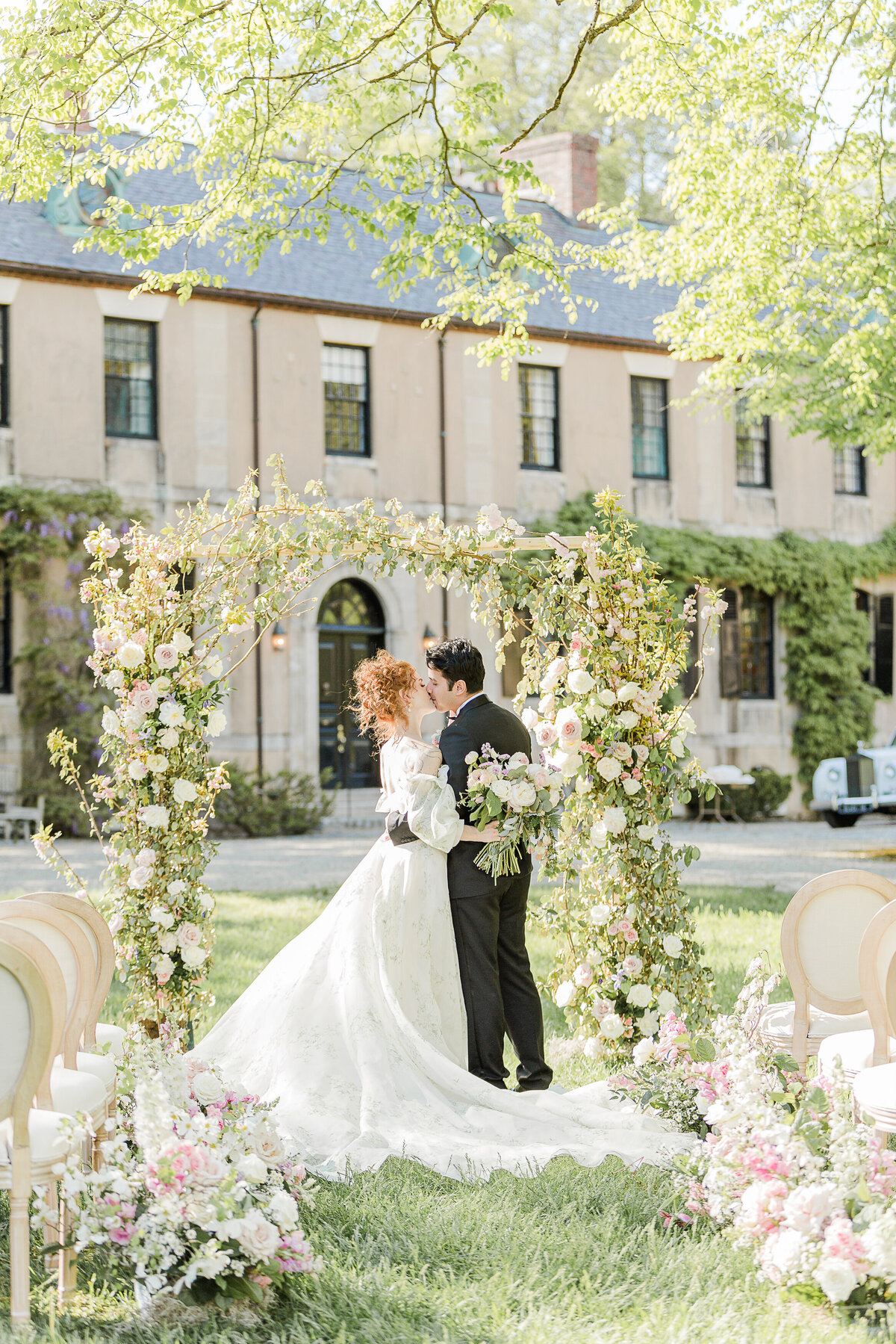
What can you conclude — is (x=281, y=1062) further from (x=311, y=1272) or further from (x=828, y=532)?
(x=828, y=532)

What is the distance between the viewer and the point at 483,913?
6.17 metres

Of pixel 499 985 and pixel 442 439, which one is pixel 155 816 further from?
pixel 442 439

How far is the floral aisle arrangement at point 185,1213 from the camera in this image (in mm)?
3623

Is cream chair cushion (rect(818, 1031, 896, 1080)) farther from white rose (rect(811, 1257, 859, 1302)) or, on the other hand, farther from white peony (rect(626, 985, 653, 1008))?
white peony (rect(626, 985, 653, 1008))

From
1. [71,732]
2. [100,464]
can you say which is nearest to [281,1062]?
[71,732]

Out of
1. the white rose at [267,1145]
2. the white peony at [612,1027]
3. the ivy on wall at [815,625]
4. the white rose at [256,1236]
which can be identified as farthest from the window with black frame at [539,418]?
the white rose at [256,1236]

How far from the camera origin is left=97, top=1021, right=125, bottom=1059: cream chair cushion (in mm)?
5230

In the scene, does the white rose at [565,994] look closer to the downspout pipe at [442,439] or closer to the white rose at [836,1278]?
the white rose at [836,1278]

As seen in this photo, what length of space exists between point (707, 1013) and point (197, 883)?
8.19 ft

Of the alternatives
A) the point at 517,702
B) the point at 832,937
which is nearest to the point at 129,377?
the point at 517,702

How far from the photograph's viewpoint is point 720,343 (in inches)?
528

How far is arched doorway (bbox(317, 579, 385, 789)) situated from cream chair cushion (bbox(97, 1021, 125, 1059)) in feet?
47.3

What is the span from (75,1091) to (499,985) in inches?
91.3

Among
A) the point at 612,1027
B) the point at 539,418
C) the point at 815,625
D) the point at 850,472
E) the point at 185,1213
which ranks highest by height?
the point at 539,418
